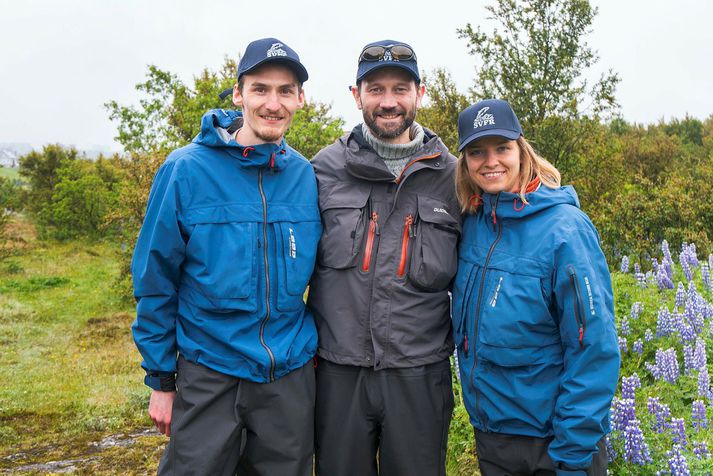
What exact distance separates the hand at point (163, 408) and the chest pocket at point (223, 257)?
0.61m

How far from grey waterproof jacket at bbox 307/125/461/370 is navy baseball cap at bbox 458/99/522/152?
1.28ft

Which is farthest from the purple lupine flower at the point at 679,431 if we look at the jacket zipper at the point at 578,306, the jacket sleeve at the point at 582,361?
the jacket zipper at the point at 578,306

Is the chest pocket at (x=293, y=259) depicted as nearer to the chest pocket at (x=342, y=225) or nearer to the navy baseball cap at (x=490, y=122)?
the chest pocket at (x=342, y=225)

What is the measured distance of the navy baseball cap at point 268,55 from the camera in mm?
3686

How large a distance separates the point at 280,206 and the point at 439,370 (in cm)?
143

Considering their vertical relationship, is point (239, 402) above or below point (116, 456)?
above

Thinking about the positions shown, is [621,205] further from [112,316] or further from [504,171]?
[112,316]

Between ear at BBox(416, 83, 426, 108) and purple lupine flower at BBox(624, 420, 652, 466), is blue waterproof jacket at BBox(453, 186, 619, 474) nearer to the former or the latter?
purple lupine flower at BBox(624, 420, 652, 466)

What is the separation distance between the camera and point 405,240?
12.6 feet

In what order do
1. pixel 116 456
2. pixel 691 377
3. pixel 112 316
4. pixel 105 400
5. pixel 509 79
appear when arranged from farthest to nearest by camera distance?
pixel 112 316 < pixel 509 79 < pixel 105 400 < pixel 116 456 < pixel 691 377

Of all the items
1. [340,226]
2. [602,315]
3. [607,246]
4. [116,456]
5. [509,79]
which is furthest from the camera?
[509,79]

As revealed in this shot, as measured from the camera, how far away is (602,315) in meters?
3.08

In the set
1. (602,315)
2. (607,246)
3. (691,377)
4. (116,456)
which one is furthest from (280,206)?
(607,246)

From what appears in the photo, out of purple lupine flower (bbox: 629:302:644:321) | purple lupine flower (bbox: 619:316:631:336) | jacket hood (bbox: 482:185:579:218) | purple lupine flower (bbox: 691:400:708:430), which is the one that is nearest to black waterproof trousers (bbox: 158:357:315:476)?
jacket hood (bbox: 482:185:579:218)
